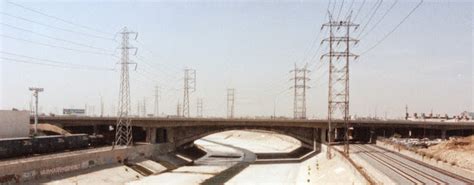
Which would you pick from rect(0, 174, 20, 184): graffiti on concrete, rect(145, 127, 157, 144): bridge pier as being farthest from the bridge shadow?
rect(0, 174, 20, 184): graffiti on concrete

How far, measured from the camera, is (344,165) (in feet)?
224

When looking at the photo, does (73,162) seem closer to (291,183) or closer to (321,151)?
(291,183)

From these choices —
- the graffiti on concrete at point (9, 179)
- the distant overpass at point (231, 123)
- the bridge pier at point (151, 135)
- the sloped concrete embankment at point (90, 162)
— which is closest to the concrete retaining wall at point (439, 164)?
the distant overpass at point (231, 123)

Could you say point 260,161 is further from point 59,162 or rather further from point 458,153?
point 59,162

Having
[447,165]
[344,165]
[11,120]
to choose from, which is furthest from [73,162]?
[447,165]

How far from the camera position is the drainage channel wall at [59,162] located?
189 ft

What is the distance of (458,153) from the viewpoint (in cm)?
7031

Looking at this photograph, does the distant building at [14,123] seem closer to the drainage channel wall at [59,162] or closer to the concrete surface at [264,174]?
the drainage channel wall at [59,162]

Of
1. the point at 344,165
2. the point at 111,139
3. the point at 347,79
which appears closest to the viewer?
the point at 344,165

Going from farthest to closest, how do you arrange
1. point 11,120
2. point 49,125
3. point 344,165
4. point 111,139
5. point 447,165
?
point 111,139, point 49,125, point 11,120, point 344,165, point 447,165

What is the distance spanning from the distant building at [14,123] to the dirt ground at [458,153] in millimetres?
67859

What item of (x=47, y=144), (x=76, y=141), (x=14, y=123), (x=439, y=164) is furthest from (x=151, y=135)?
(x=439, y=164)

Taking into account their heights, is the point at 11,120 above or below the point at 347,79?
below

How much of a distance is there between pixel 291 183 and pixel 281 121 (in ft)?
156
